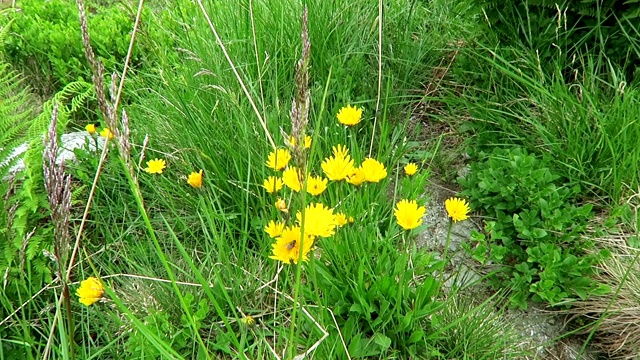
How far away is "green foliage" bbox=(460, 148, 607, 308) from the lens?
173cm

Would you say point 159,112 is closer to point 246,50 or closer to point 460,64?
point 246,50

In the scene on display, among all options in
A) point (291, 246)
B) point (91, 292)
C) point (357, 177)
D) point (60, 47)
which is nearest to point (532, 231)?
point (357, 177)

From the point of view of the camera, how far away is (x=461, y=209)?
1.41m

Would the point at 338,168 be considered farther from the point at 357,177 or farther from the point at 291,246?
the point at 291,246

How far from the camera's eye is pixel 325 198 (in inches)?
73.6

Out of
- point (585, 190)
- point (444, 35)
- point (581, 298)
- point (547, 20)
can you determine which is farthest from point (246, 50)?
point (581, 298)

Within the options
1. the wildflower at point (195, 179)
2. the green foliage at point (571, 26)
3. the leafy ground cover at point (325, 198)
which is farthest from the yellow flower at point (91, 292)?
the green foliage at point (571, 26)

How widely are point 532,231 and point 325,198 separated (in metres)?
0.77

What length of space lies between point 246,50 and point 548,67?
1469mm

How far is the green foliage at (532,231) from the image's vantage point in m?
1.73

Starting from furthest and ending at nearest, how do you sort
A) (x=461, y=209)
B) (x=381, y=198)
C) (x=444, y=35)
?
1. (x=444, y=35)
2. (x=381, y=198)
3. (x=461, y=209)

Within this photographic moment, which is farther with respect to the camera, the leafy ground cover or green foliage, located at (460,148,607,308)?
green foliage, located at (460,148,607,308)

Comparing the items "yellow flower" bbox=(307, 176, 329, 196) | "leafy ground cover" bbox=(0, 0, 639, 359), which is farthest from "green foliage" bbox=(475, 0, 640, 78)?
"yellow flower" bbox=(307, 176, 329, 196)

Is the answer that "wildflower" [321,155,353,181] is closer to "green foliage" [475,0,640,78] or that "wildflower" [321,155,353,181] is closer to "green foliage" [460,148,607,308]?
"green foliage" [460,148,607,308]
